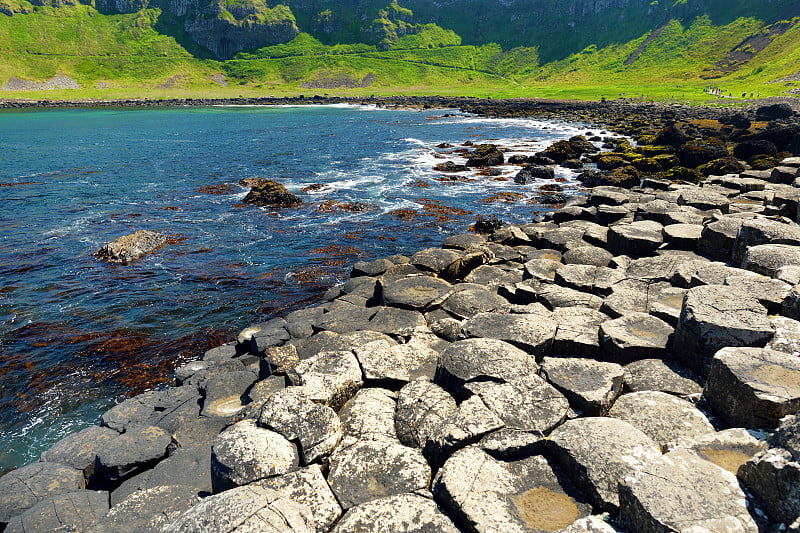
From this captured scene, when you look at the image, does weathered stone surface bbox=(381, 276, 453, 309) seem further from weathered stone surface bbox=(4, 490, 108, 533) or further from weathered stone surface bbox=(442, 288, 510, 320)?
weathered stone surface bbox=(4, 490, 108, 533)

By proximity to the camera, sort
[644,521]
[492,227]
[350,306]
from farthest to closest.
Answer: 1. [492,227]
2. [350,306]
3. [644,521]

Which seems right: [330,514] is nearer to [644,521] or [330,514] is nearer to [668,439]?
[644,521]

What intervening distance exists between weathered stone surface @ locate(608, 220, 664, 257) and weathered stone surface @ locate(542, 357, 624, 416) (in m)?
8.03

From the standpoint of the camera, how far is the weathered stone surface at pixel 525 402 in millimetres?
6574

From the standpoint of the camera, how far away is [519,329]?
30.0ft

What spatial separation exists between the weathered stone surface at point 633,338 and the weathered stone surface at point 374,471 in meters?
4.26

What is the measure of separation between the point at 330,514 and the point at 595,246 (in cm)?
1409

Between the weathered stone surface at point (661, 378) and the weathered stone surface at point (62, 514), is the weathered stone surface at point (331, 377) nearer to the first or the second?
the weathered stone surface at point (62, 514)

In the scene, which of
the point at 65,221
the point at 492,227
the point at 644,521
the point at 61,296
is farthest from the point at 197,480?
the point at 65,221

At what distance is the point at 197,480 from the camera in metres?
7.72

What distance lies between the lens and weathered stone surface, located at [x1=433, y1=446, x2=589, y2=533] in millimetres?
5246

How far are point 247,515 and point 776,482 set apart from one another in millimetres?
5698

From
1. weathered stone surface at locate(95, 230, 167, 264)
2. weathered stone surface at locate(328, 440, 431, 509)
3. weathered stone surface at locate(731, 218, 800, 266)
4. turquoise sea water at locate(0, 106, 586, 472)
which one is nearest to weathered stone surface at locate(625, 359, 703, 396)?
weathered stone surface at locate(328, 440, 431, 509)

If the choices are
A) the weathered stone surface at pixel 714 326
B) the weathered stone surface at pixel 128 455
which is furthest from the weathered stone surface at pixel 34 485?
the weathered stone surface at pixel 714 326
